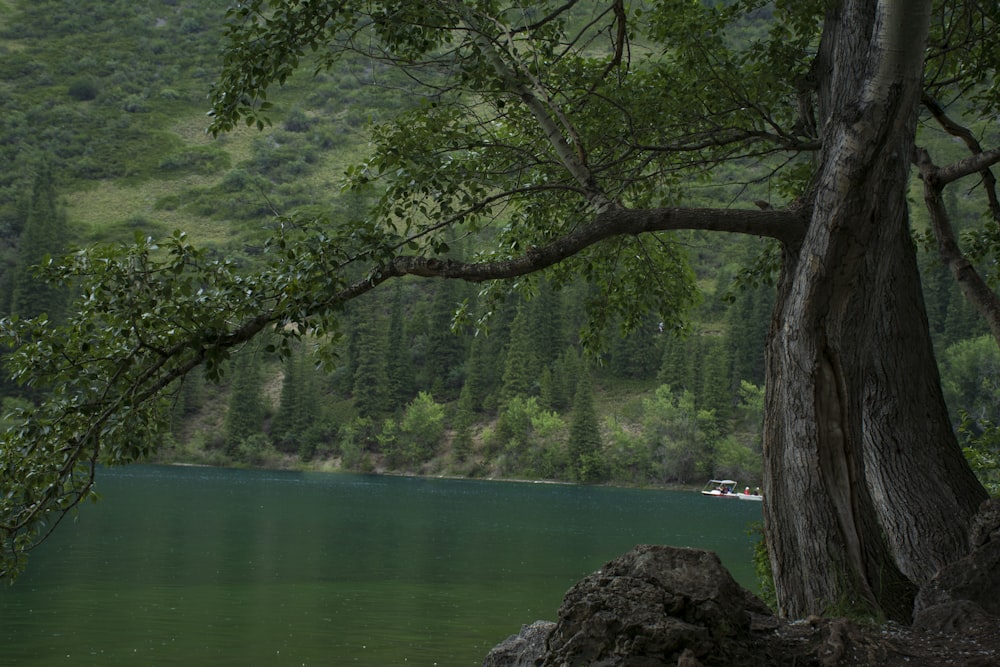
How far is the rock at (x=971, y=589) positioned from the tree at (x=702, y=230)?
350 millimetres

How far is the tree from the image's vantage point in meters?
6.14

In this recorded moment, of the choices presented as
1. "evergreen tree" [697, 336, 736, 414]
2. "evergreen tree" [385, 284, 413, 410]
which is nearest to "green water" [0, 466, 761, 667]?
"evergreen tree" [697, 336, 736, 414]

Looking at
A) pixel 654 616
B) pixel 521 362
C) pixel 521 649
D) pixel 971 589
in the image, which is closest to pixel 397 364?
pixel 521 362

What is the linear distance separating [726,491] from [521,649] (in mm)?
83819

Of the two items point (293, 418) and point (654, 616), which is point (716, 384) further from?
point (654, 616)

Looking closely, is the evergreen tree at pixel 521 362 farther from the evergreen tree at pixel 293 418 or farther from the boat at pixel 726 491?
the boat at pixel 726 491

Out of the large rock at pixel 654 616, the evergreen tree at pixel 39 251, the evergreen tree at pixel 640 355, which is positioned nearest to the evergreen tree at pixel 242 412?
the evergreen tree at pixel 39 251

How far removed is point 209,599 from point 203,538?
1213 cm

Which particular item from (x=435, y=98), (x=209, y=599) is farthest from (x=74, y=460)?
(x=209, y=599)

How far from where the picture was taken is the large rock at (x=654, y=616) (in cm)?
446

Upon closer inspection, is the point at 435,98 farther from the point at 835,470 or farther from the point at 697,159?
the point at 835,470

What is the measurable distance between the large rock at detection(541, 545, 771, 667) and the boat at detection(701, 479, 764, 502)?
79770 millimetres

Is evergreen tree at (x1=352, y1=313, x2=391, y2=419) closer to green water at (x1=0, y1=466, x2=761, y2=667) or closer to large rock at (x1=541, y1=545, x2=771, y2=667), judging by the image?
green water at (x1=0, y1=466, x2=761, y2=667)

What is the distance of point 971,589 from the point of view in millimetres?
5641
